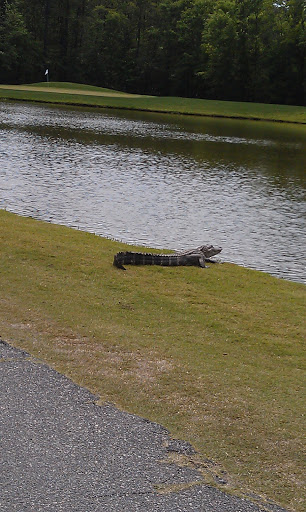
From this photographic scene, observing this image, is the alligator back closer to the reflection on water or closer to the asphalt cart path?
the reflection on water

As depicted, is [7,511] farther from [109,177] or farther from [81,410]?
[109,177]

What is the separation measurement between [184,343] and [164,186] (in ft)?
47.9

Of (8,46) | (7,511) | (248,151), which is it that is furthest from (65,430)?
(8,46)

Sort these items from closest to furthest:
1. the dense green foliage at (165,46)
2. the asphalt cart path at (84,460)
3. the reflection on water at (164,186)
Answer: the asphalt cart path at (84,460) → the reflection on water at (164,186) → the dense green foliage at (165,46)

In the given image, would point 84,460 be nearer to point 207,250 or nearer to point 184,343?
point 184,343

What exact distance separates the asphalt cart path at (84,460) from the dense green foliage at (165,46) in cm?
7277

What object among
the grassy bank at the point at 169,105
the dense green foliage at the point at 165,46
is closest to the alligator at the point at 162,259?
the grassy bank at the point at 169,105

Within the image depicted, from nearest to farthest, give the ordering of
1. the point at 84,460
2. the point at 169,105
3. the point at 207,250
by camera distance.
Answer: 1. the point at 84,460
2. the point at 207,250
3. the point at 169,105

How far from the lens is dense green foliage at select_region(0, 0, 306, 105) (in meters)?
74.9

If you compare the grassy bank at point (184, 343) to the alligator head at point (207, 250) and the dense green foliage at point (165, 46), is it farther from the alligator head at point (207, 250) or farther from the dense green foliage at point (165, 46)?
the dense green foliage at point (165, 46)

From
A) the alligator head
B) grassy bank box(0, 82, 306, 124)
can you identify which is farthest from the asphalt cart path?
grassy bank box(0, 82, 306, 124)

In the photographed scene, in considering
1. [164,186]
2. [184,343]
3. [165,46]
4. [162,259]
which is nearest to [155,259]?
[162,259]

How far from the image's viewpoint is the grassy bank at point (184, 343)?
4.84 metres

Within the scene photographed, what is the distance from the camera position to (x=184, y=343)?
7012mm
